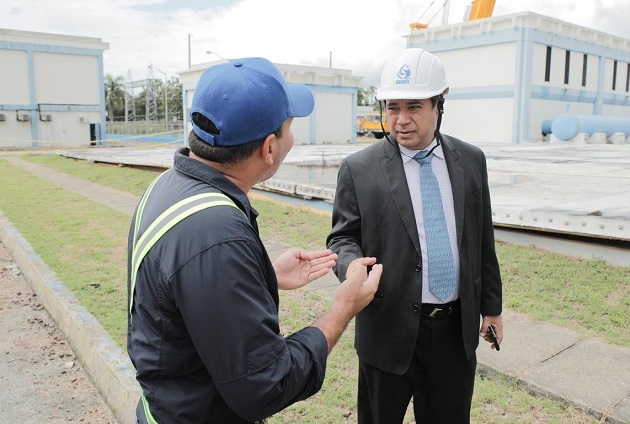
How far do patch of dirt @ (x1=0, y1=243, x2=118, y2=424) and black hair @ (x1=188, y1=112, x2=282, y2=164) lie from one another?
2714 mm

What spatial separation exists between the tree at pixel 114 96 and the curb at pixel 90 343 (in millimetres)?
67286

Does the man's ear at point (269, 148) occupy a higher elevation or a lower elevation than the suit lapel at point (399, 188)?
higher

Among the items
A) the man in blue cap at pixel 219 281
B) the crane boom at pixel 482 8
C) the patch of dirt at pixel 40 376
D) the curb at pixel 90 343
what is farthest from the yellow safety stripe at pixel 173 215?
the crane boom at pixel 482 8

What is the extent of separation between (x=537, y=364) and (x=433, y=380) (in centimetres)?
163

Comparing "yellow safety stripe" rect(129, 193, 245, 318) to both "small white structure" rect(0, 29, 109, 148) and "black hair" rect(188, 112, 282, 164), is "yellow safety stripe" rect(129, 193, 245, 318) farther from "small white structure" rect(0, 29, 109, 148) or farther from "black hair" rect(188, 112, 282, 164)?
"small white structure" rect(0, 29, 109, 148)

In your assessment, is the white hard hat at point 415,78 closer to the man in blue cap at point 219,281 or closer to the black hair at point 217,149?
the man in blue cap at point 219,281

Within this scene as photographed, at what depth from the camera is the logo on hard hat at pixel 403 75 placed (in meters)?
2.58

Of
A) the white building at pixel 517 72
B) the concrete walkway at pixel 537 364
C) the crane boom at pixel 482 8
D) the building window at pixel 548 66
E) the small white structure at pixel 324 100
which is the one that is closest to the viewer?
the concrete walkway at pixel 537 364

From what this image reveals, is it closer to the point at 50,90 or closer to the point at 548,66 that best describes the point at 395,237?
the point at 548,66

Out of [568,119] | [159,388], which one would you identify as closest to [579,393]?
[159,388]

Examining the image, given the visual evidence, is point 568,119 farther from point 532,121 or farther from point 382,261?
point 382,261

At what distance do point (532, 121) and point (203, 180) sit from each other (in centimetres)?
3153

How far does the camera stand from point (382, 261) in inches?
98.7

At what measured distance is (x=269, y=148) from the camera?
1.60 meters
